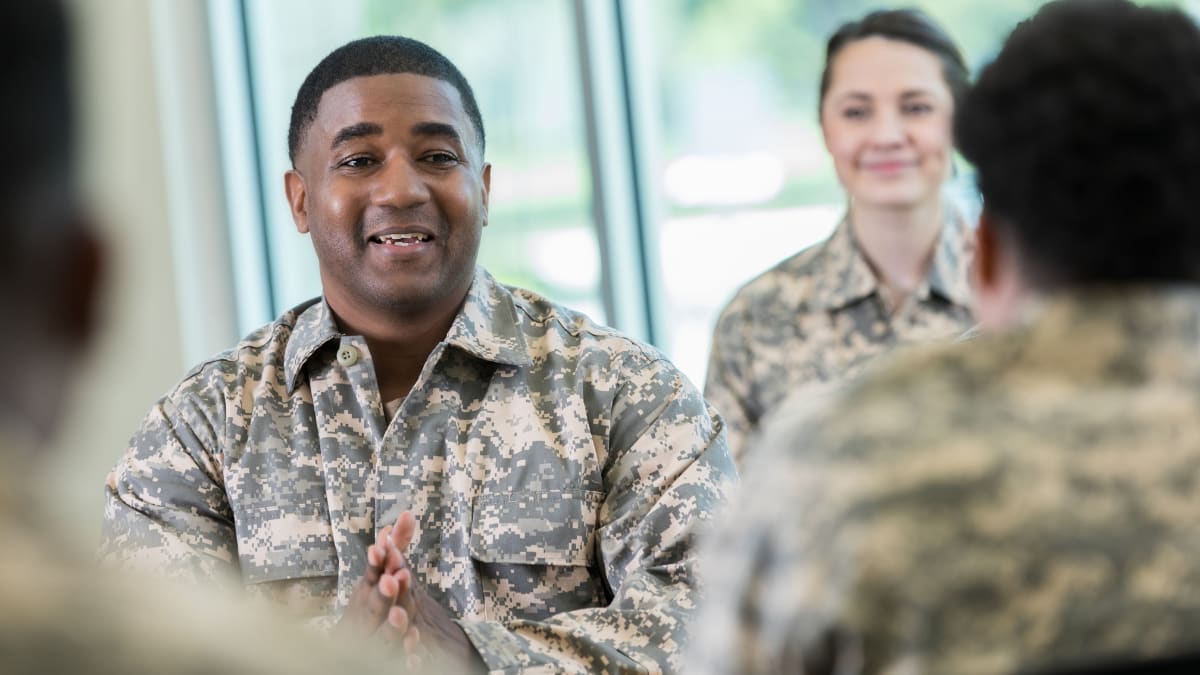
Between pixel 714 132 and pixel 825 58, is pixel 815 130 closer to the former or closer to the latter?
pixel 714 132

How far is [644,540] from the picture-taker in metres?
2.23

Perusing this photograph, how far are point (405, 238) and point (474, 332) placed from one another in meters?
0.19

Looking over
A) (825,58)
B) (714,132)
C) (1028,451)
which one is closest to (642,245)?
(714,132)

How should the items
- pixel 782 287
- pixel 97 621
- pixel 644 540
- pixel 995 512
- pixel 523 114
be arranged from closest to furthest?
pixel 97 621 < pixel 995 512 < pixel 644 540 < pixel 782 287 < pixel 523 114

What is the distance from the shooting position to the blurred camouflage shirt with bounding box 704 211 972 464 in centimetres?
317

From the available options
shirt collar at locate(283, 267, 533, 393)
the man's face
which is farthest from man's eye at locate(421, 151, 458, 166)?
shirt collar at locate(283, 267, 533, 393)

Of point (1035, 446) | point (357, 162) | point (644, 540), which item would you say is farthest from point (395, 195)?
point (1035, 446)

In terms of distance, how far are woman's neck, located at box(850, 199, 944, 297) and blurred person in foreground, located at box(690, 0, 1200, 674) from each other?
1990 mm

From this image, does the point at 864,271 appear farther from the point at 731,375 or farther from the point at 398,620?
the point at 398,620

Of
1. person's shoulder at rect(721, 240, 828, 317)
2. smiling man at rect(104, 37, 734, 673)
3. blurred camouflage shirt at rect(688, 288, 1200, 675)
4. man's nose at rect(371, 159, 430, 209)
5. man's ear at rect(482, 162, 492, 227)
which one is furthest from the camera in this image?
person's shoulder at rect(721, 240, 828, 317)

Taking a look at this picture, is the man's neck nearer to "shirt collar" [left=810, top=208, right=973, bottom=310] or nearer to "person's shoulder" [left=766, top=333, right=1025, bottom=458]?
"shirt collar" [left=810, top=208, right=973, bottom=310]

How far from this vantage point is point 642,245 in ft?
15.0

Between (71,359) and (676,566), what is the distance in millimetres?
1437

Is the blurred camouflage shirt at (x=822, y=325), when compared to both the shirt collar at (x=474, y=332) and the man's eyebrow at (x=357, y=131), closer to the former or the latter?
the shirt collar at (x=474, y=332)
